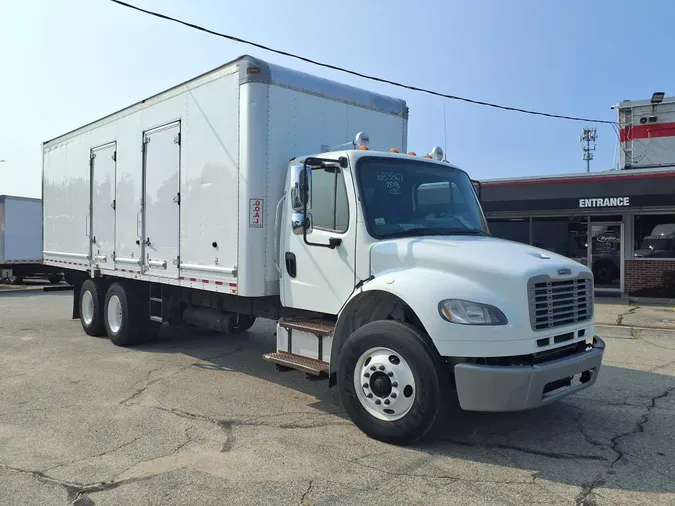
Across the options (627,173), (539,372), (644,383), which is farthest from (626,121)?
(539,372)

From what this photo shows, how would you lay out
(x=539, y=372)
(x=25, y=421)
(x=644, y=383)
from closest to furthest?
1. (x=539, y=372)
2. (x=25, y=421)
3. (x=644, y=383)

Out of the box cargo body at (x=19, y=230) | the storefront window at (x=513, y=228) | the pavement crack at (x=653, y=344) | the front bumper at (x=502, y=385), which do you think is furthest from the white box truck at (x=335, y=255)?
the box cargo body at (x=19, y=230)

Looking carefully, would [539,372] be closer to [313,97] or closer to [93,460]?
[93,460]

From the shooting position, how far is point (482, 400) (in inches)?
170

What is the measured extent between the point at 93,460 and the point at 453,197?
411 centimetres

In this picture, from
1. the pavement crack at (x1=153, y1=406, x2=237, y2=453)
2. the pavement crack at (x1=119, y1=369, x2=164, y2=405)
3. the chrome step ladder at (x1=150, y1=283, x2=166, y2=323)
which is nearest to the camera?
the pavement crack at (x1=153, y1=406, x2=237, y2=453)

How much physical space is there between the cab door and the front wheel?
0.72 meters

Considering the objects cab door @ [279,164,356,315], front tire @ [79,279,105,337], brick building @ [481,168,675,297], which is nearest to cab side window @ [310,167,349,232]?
cab door @ [279,164,356,315]

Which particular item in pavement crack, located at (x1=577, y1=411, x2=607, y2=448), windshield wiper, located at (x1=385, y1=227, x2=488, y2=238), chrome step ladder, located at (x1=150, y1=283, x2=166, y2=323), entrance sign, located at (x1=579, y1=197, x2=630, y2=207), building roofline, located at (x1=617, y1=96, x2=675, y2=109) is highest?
building roofline, located at (x1=617, y1=96, x2=675, y2=109)

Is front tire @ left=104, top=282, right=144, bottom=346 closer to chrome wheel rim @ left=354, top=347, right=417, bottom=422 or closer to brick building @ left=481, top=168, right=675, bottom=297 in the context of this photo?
chrome wheel rim @ left=354, top=347, right=417, bottom=422

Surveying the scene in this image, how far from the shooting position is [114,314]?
9484 mm

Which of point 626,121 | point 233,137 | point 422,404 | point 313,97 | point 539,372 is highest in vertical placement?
point 626,121

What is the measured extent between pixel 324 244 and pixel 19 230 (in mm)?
19902

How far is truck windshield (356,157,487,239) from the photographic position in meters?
5.36
